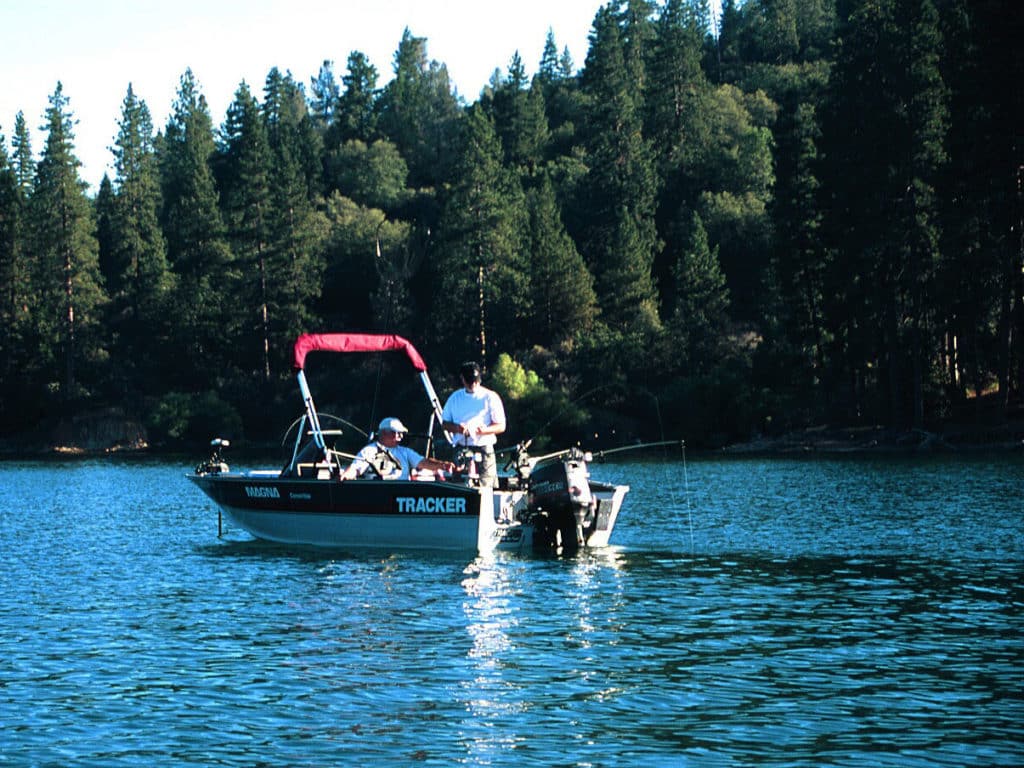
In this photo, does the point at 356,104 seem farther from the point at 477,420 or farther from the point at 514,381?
the point at 477,420

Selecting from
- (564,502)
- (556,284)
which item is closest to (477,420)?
(564,502)

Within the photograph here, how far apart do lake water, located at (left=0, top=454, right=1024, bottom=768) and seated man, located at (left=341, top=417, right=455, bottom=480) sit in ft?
5.18

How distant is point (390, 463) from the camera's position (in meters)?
25.2

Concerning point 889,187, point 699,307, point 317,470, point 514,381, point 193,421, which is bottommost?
point 317,470

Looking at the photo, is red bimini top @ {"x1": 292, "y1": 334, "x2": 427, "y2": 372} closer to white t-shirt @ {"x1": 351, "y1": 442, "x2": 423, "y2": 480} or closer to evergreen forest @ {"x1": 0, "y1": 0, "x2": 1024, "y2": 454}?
white t-shirt @ {"x1": 351, "y1": 442, "x2": 423, "y2": 480}

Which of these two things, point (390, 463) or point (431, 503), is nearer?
point (431, 503)

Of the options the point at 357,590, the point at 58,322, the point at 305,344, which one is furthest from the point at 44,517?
the point at 58,322

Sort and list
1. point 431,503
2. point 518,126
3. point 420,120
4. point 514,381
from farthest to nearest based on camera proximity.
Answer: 1. point 420,120
2. point 518,126
3. point 514,381
4. point 431,503

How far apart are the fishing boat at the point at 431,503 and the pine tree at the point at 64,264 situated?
74956 mm

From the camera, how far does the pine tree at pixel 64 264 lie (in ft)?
325

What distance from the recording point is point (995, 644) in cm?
1588

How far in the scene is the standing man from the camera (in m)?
23.6

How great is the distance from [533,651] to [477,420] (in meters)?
8.28

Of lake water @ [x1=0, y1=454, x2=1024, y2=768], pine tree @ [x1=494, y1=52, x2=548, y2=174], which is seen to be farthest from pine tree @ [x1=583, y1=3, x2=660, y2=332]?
lake water @ [x1=0, y1=454, x2=1024, y2=768]
